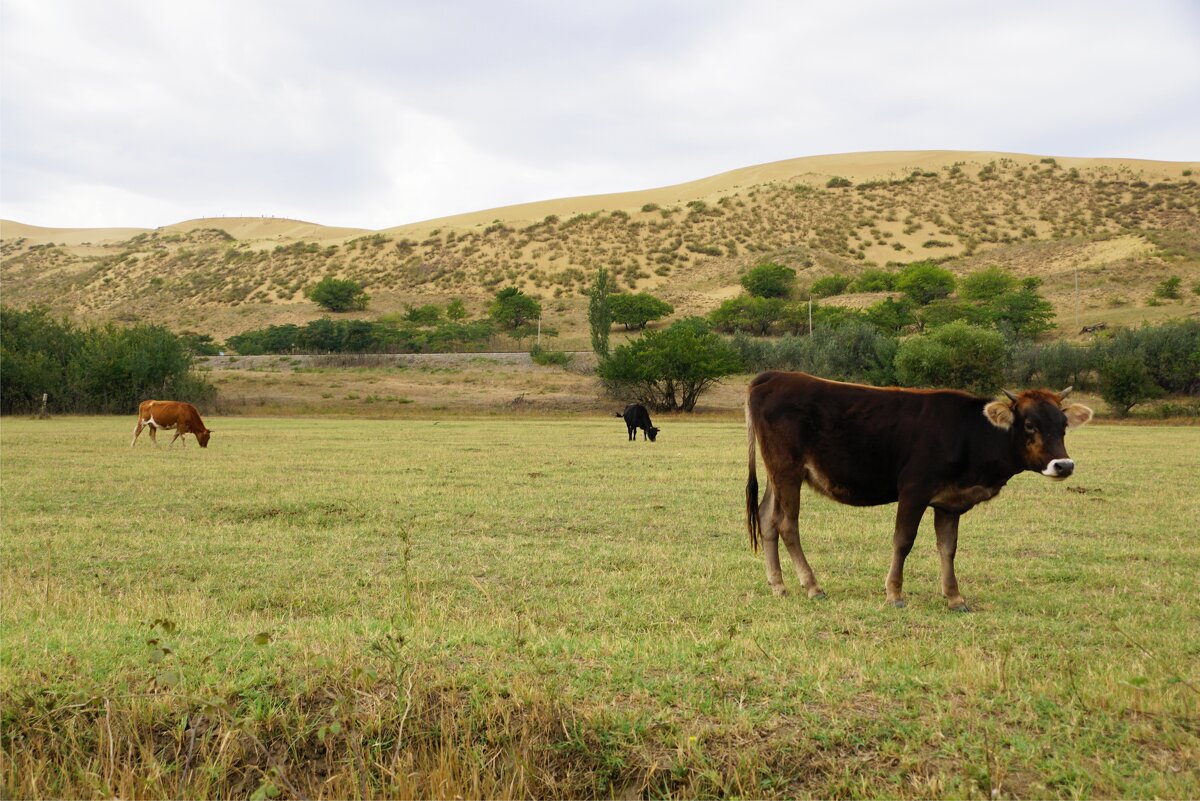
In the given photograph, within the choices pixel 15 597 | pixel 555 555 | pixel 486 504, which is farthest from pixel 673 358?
pixel 15 597

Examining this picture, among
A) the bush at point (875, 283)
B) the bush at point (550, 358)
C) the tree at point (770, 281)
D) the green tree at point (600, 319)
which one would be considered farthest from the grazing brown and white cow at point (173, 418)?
the bush at point (875, 283)

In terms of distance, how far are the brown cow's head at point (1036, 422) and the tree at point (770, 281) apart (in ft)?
228

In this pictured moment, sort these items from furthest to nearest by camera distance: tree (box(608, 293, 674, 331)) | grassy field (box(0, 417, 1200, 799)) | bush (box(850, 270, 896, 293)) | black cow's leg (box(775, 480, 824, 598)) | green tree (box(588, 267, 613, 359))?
bush (box(850, 270, 896, 293)) < tree (box(608, 293, 674, 331)) < green tree (box(588, 267, 613, 359)) < black cow's leg (box(775, 480, 824, 598)) < grassy field (box(0, 417, 1200, 799))

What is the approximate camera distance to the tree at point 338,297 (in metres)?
84.8

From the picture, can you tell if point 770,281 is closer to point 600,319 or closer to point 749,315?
point 749,315

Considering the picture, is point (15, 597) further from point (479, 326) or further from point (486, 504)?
point (479, 326)

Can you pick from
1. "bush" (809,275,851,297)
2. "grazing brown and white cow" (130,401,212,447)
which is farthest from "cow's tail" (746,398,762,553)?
"bush" (809,275,851,297)

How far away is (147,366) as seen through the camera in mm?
43344

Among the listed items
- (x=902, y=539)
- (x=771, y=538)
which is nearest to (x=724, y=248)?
(x=771, y=538)

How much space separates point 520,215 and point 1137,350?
95.2m

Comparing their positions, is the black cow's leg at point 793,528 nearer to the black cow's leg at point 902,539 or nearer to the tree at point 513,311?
the black cow's leg at point 902,539

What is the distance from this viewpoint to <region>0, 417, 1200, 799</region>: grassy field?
171 inches

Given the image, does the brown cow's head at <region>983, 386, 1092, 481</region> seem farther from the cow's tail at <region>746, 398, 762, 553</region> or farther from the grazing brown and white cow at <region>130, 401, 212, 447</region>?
the grazing brown and white cow at <region>130, 401, 212, 447</region>

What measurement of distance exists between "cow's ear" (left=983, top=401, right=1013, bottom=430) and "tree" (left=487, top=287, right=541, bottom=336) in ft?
218
